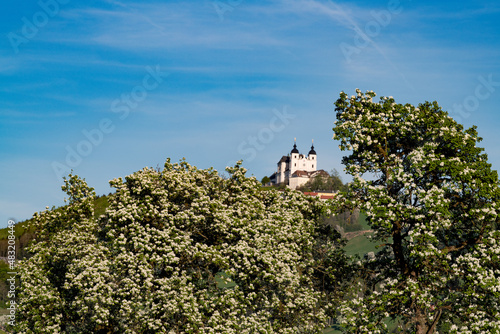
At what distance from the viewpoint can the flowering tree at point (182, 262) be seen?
2695cm

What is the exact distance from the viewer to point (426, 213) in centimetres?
2698

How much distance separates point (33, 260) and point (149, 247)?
806cm

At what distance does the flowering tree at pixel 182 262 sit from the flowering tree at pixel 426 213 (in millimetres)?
3367

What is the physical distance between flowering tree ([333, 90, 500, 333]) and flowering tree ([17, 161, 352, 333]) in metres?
3.37

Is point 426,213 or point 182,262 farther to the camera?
point 182,262

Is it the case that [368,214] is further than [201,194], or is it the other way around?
[201,194]

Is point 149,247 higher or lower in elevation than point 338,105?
lower

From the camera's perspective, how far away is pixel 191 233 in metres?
29.1

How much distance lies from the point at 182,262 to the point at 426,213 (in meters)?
12.4

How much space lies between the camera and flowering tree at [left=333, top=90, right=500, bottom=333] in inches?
1041

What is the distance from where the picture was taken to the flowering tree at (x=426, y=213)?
26453 millimetres

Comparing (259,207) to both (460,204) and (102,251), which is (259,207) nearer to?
(102,251)

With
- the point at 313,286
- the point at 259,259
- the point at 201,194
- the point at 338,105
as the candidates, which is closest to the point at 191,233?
the point at 201,194

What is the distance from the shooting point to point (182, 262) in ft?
93.8
